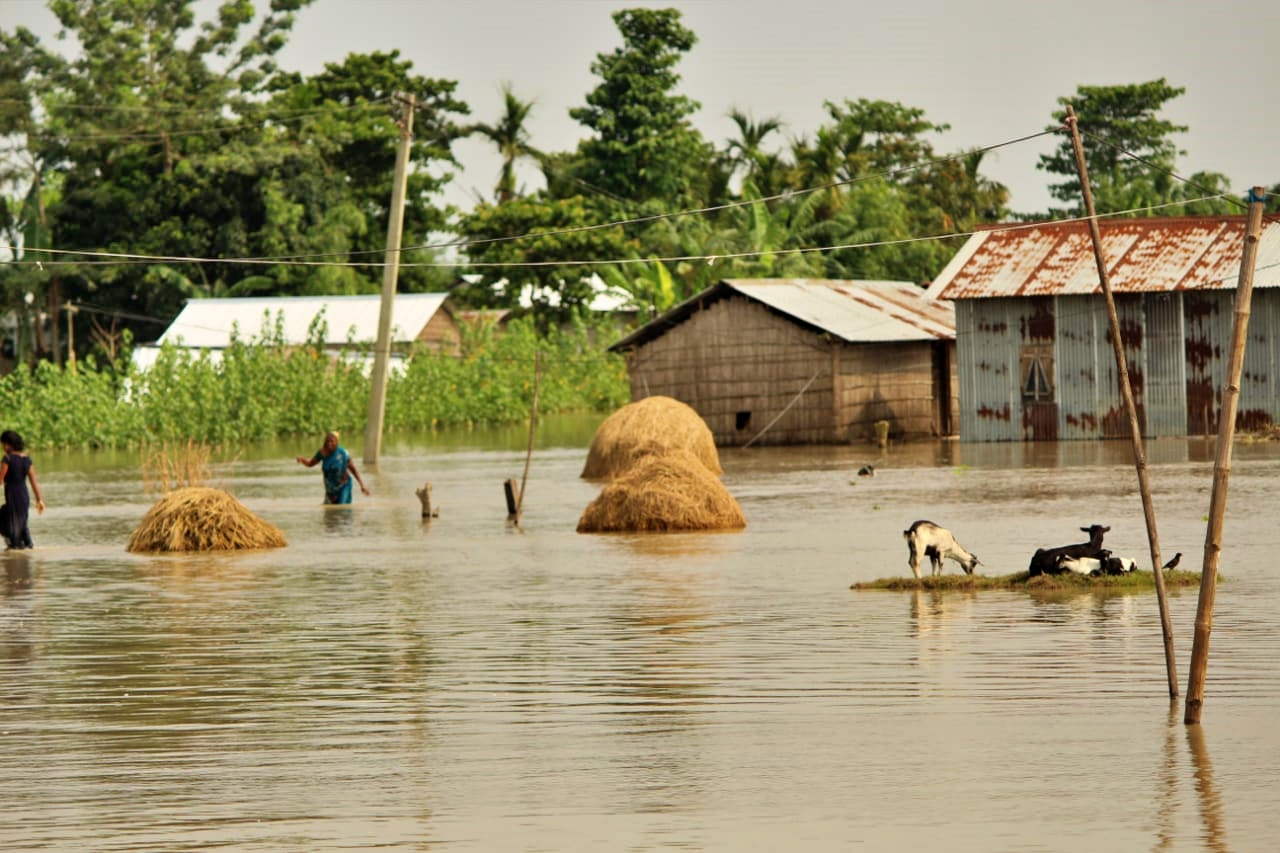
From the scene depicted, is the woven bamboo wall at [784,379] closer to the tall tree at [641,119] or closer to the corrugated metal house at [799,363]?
the corrugated metal house at [799,363]

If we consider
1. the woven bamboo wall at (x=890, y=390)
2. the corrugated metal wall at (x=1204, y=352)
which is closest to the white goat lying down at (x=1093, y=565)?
the corrugated metal wall at (x=1204, y=352)

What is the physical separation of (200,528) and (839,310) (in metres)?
22.6

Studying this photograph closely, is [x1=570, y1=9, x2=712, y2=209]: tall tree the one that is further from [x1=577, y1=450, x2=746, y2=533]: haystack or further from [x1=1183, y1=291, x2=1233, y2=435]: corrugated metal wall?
[x1=577, y1=450, x2=746, y2=533]: haystack

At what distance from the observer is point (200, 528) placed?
21.9 meters

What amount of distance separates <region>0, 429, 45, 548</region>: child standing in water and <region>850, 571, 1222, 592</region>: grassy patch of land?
8.94 metres

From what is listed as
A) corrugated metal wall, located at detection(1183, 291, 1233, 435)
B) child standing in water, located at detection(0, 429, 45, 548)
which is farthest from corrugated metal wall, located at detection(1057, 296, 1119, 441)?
child standing in water, located at detection(0, 429, 45, 548)

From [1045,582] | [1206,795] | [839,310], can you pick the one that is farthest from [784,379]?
[1206,795]

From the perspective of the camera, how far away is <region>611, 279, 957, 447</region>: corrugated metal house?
135 ft

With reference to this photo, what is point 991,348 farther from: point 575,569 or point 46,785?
point 46,785

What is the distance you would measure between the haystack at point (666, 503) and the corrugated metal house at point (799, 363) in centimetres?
1735

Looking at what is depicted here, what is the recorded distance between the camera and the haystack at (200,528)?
71.8 feet

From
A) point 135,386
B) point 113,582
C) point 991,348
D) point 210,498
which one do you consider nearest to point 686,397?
point 991,348

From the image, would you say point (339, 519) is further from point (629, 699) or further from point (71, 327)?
point (71, 327)

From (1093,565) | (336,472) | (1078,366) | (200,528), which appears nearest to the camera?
(1093,565)
